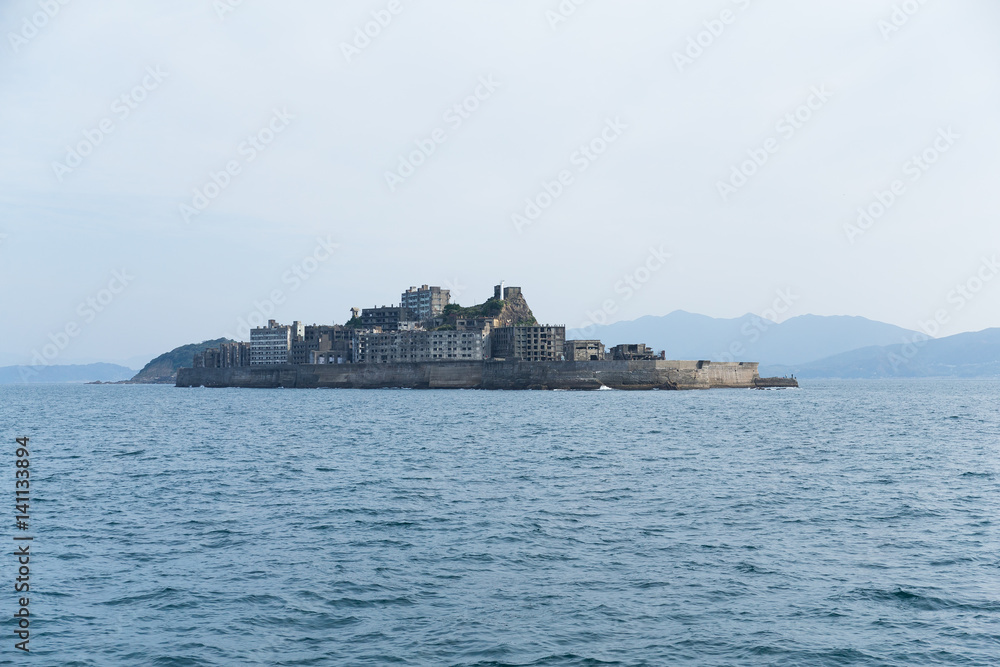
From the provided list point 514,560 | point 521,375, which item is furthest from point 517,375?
point 514,560

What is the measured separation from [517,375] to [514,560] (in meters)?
134

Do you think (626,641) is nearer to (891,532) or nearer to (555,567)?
(555,567)

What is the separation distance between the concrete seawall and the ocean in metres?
106

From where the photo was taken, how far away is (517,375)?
15275 cm

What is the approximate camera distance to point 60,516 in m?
25.2

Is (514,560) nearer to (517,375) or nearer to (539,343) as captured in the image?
(517,375)

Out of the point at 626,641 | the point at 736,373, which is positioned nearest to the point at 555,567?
the point at 626,641

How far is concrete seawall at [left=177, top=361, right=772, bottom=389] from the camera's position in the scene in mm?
146750

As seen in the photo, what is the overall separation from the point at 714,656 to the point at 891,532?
1152 centimetres

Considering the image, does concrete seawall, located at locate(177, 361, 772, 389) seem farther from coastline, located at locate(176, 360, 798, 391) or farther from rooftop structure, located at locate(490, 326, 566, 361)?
rooftop structure, located at locate(490, 326, 566, 361)

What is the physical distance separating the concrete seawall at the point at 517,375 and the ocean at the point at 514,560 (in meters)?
106

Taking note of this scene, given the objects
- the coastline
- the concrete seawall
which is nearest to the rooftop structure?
the coastline

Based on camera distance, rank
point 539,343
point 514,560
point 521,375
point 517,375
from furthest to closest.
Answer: point 539,343, point 517,375, point 521,375, point 514,560

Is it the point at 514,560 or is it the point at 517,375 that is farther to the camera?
the point at 517,375
